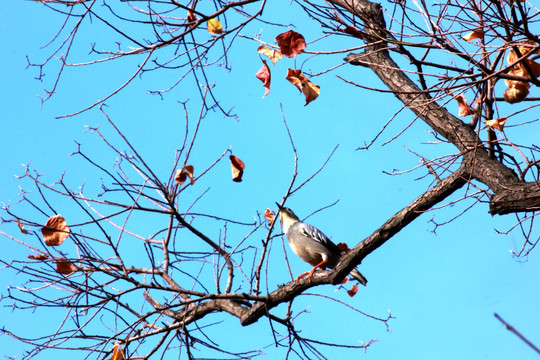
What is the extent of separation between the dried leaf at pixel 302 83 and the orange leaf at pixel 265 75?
0.17m

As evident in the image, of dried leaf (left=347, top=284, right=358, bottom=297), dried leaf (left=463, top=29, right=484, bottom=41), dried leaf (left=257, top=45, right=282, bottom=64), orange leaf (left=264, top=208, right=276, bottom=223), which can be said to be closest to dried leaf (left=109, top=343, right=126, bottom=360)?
orange leaf (left=264, top=208, right=276, bottom=223)

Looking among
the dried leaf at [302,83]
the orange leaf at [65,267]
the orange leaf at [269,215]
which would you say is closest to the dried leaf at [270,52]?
the dried leaf at [302,83]

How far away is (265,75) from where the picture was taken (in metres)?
3.97

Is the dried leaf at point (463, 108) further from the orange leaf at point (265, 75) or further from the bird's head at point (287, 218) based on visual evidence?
the bird's head at point (287, 218)

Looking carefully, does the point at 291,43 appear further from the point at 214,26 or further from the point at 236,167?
the point at 236,167

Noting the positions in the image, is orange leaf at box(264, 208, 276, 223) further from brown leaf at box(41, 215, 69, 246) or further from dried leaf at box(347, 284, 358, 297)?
brown leaf at box(41, 215, 69, 246)

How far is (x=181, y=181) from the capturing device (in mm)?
4094

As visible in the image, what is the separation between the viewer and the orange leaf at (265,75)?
396cm

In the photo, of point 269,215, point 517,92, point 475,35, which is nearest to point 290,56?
point 475,35

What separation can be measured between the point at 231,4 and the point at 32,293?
2.50m

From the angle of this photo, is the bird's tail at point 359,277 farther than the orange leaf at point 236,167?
Yes

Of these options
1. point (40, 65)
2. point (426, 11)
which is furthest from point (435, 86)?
point (40, 65)

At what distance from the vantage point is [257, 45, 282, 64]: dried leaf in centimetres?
387

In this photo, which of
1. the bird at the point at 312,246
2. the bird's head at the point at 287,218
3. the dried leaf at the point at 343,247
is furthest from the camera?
the bird's head at the point at 287,218
